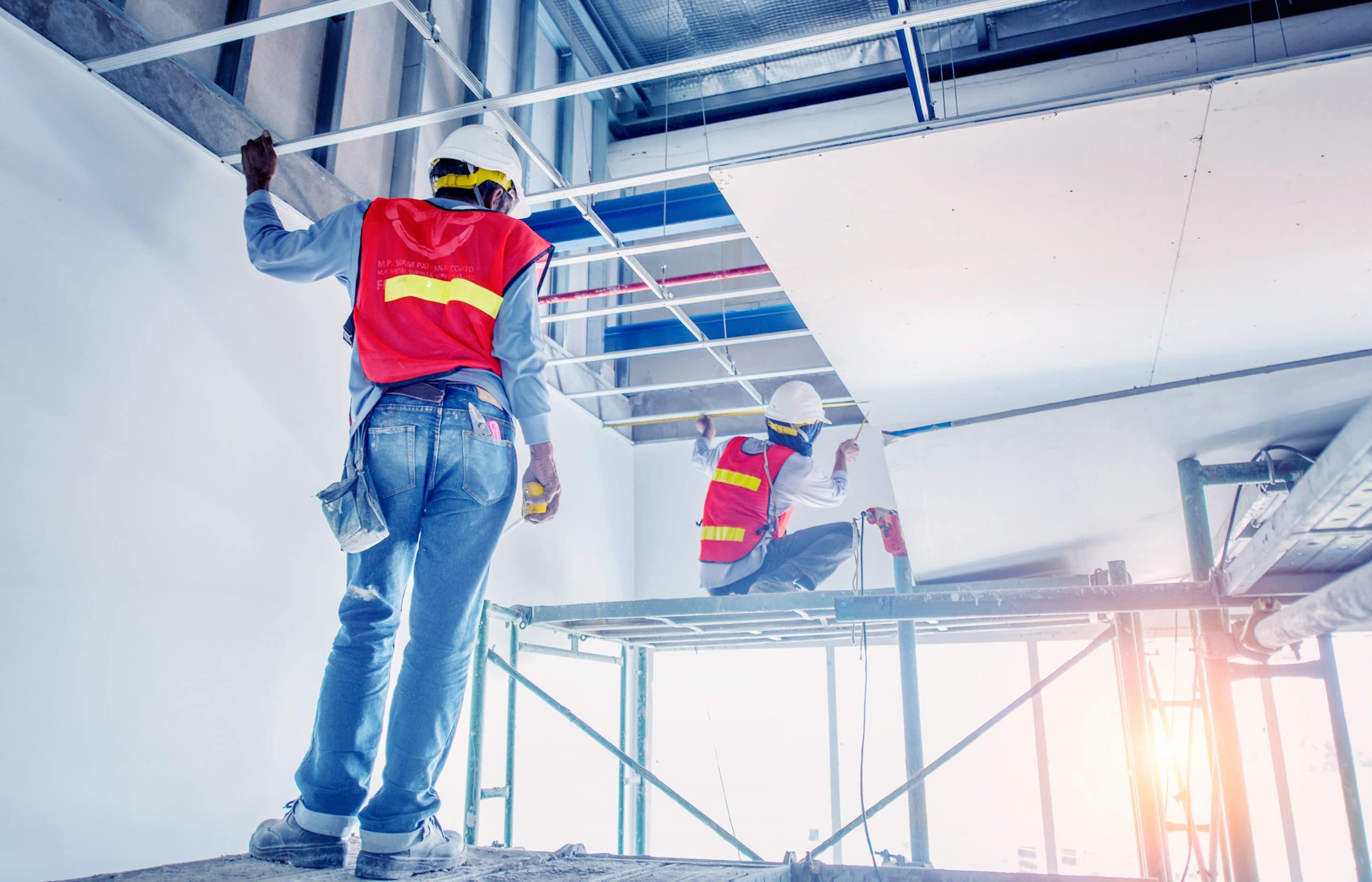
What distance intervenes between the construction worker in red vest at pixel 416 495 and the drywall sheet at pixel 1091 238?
1.77 ft

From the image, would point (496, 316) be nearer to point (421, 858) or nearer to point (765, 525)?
point (421, 858)

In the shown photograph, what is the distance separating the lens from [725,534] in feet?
12.4

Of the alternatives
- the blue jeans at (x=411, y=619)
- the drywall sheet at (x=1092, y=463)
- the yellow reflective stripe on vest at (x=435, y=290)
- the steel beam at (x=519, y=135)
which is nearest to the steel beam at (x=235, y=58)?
the steel beam at (x=519, y=135)

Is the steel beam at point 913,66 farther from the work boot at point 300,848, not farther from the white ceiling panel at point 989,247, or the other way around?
the work boot at point 300,848

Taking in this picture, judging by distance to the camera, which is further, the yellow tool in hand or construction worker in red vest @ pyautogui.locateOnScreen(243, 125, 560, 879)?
the yellow tool in hand

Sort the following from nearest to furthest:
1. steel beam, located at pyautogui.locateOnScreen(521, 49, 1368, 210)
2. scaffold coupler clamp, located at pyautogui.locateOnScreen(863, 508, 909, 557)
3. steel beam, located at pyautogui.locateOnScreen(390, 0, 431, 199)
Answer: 1. steel beam, located at pyautogui.locateOnScreen(521, 49, 1368, 210)
2. scaffold coupler clamp, located at pyautogui.locateOnScreen(863, 508, 909, 557)
3. steel beam, located at pyautogui.locateOnScreen(390, 0, 431, 199)

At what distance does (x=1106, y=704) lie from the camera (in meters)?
4.96

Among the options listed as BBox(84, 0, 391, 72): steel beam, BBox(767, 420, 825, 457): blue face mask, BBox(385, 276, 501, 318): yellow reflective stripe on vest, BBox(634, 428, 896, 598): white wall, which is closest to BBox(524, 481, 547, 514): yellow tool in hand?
BBox(385, 276, 501, 318): yellow reflective stripe on vest

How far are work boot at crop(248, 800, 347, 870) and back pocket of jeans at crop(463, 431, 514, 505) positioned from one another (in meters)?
0.67

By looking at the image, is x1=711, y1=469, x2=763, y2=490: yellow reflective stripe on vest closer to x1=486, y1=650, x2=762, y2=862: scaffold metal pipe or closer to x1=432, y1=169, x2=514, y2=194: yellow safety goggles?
x1=486, y1=650, x2=762, y2=862: scaffold metal pipe

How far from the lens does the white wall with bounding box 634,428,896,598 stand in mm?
5359

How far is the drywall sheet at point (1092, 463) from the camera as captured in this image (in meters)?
1.91

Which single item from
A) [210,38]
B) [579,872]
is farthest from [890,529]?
[210,38]

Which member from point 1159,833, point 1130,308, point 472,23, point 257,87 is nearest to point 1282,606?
point 1130,308
